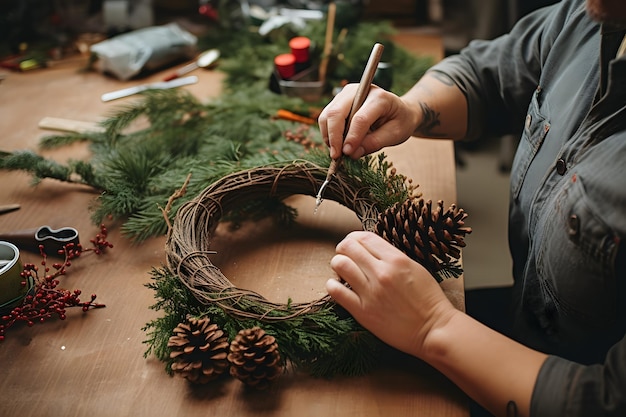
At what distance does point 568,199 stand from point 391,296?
0.28 meters

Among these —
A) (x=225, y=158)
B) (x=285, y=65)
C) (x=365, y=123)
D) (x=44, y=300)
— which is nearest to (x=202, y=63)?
(x=285, y=65)

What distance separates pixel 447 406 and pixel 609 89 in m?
0.50

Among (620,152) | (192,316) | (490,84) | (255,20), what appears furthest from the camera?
(255,20)

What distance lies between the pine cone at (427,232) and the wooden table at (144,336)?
0.36 feet

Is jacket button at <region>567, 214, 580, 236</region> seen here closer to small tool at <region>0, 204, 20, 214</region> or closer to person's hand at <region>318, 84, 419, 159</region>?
person's hand at <region>318, 84, 419, 159</region>

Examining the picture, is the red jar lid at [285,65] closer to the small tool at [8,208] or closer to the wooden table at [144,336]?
the wooden table at [144,336]

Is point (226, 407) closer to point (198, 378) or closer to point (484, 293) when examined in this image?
point (198, 378)

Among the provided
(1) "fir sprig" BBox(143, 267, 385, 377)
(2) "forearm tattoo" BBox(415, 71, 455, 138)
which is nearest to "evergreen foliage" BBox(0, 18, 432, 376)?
(1) "fir sprig" BBox(143, 267, 385, 377)

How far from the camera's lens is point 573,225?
2.84ft

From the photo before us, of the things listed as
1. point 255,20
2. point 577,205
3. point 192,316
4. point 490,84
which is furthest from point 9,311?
point 255,20

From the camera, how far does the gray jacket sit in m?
0.80

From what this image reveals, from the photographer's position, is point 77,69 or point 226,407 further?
point 77,69

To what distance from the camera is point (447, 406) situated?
0.87m

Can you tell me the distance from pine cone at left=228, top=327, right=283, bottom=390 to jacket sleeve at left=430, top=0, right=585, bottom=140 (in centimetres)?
70
